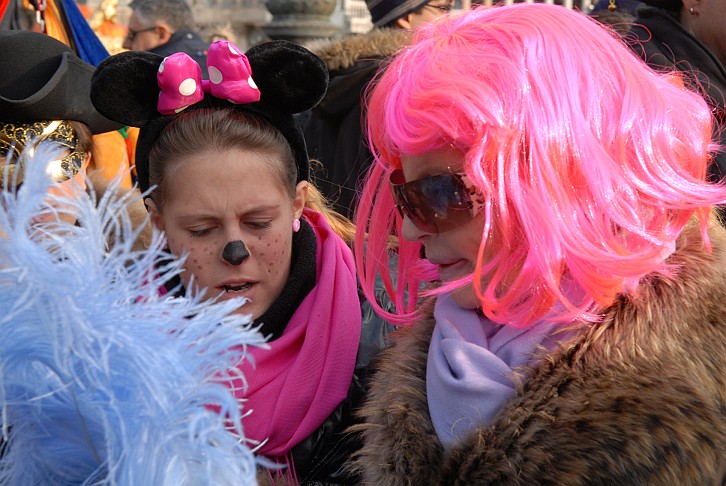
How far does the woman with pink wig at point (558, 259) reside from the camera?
52.4 inches

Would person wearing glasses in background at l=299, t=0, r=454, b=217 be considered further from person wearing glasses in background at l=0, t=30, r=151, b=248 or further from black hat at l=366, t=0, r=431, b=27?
person wearing glasses in background at l=0, t=30, r=151, b=248

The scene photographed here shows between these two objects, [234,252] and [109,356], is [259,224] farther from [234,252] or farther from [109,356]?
[109,356]

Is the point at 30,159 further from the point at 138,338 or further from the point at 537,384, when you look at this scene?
the point at 537,384

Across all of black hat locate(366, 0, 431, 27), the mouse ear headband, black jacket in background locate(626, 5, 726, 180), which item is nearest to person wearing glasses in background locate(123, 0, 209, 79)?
black hat locate(366, 0, 431, 27)

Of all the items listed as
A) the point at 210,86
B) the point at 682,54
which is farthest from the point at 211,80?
the point at 682,54

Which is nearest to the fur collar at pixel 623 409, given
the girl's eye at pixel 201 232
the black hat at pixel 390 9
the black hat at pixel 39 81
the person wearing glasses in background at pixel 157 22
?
the girl's eye at pixel 201 232

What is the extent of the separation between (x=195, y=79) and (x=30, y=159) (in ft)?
Answer: 2.81

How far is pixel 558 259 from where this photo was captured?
4.66 ft

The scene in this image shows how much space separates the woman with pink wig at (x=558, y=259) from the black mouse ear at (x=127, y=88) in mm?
A: 742

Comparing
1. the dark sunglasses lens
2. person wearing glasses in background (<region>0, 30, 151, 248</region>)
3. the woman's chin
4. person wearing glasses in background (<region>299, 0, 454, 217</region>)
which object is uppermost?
the dark sunglasses lens

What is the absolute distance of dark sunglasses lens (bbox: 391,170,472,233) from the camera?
4.94 feet

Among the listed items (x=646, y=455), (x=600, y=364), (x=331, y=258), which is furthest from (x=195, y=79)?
(x=646, y=455)

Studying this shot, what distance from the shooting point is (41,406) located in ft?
3.95

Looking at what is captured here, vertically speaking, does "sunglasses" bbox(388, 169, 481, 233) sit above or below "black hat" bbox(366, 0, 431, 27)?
above
